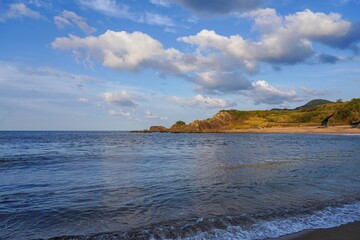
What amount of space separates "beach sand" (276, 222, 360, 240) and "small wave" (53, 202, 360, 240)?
0.31 meters

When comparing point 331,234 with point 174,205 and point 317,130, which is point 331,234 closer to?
point 174,205

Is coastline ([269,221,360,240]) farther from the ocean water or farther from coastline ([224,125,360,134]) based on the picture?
coastline ([224,125,360,134])

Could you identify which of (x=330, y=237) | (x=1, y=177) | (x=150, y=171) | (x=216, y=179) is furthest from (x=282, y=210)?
(x=1, y=177)

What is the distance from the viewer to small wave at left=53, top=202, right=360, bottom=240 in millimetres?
9742

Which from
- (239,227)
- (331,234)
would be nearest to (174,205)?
(239,227)

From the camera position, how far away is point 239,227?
1059cm

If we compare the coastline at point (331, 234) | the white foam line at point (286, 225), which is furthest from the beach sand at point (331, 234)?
the white foam line at point (286, 225)

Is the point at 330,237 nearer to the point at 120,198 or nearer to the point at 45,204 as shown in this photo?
the point at 120,198

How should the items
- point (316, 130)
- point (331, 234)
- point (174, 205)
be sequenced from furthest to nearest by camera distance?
point (316, 130) → point (174, 205) → point (331, 234)

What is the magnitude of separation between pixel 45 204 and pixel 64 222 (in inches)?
121

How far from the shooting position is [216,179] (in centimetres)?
2028

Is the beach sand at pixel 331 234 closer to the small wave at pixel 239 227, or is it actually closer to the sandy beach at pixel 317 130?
the small wave at pixel 239 227

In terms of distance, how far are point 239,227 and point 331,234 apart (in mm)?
2918

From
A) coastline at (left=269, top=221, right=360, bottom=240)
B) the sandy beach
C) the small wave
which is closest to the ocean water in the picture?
the small wave
